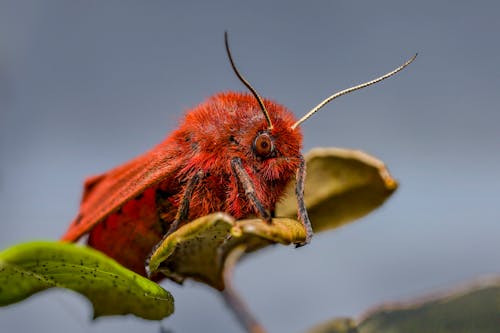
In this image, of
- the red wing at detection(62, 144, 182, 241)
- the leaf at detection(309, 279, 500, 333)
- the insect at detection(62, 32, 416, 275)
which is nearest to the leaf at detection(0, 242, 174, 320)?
the insect at detection(62, 32, 416, 275)

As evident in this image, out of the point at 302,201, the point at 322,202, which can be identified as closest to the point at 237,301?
the point at 322,202

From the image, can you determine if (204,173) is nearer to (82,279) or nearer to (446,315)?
(82,279)

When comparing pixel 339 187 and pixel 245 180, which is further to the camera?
pixel 339 187

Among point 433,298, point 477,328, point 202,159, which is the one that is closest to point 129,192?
point 202,159

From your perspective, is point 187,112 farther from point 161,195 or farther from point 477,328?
point 477,328

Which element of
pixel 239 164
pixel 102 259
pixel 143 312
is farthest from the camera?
pixel 239 164

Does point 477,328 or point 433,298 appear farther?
point 433,298

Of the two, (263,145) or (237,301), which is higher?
(263,145)

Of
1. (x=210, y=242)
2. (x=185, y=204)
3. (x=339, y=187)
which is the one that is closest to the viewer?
(x=210, y=242)

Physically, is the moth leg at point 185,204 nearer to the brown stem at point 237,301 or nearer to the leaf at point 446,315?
the brown stem at point 237,301
